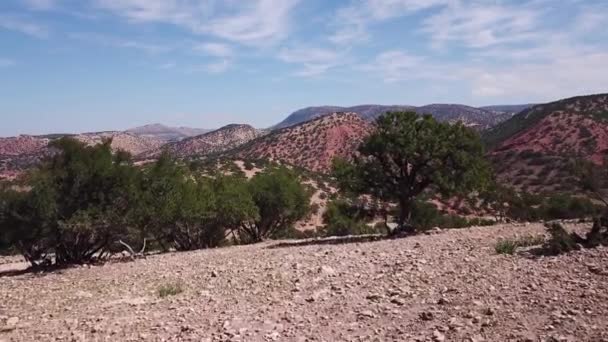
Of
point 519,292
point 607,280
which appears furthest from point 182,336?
point 607,280

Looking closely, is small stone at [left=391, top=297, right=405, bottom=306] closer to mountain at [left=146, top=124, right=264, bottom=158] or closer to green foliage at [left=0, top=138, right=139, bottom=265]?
green foliage at [left=0, top=138, right=139, bottom=265]

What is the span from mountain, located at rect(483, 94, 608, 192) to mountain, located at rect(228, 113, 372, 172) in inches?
869

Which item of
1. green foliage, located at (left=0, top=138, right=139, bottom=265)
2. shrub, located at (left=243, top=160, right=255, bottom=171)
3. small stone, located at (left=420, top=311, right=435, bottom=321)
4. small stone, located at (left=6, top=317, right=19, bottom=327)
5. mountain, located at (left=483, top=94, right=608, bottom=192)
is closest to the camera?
small stone, located at (left=420, top=311, right=435, bottom=321)

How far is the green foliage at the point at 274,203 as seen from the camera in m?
29.7

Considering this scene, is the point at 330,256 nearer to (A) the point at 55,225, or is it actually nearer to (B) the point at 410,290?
(B) the point at 410,290

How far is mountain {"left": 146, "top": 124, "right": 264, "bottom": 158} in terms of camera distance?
132875 millimetres

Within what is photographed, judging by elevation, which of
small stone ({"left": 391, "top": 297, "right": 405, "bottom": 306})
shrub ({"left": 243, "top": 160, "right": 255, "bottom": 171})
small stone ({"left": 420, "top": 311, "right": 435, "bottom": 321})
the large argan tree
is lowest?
shrub ({"left": 243, "top": 160, "right": 255, "bottom": 171})

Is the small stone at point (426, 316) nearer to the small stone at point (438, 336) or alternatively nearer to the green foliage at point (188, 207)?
the small stone at point (438, 336)

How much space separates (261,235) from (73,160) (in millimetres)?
13804

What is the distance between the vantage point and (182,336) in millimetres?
9391

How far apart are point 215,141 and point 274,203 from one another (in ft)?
396

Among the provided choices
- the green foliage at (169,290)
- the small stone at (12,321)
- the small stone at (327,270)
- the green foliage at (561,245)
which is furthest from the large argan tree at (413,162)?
the small stone at (12,321)

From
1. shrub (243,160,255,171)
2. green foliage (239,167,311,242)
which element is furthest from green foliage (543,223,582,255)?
shrub (243,160,255,171)

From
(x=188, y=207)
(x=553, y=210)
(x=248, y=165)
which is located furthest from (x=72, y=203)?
(x=248, y=165)
